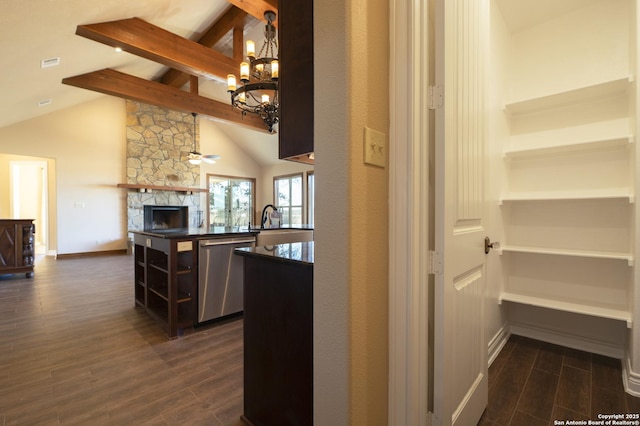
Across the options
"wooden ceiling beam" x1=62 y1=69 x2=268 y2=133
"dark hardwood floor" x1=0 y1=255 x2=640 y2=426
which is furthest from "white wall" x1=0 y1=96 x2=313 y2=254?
"dark hardwood floor" x1=0 y1=255 x2=640 y2=426

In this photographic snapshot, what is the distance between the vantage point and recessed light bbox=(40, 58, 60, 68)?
3.59 metres

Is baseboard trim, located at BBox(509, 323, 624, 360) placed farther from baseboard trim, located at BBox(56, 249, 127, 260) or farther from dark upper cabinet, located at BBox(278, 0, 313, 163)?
baseboard trim, located at BBox(56, 249, 127, 260)

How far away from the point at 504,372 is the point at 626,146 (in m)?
1.92

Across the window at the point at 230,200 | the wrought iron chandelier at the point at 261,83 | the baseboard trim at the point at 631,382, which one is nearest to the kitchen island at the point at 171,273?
the wrought iron chandelier at the point at 261,83

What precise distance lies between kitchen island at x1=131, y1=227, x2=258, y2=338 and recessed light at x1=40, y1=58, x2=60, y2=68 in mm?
2725

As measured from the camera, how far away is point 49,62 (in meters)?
3.66

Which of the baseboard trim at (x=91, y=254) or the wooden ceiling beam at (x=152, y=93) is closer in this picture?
the wooden ceiling beam at (x=152, y=93)

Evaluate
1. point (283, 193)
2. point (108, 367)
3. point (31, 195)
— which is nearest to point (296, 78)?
point (108, 367)

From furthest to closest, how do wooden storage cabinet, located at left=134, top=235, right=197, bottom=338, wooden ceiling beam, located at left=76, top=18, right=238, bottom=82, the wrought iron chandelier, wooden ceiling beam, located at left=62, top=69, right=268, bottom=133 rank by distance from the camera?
1. wooden ceiling beam, located at left=62, top=69, right=268, bottom=133
2. wooden ceiling beam, located at left=76, top=18, right=238, bottom=82
3. the wrought iron chandelier
4. wooden storage cabinet, located at left=134, top=235, right=197, bottom=338

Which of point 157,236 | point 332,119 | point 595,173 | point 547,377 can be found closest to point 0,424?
point 157,236

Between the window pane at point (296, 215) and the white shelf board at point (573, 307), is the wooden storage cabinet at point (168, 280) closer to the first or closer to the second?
the white shelf board at point (573, 307)

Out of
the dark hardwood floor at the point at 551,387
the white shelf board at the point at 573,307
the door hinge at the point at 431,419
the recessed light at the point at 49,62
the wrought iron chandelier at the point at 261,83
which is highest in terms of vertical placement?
the recessed light at the point at 49,62

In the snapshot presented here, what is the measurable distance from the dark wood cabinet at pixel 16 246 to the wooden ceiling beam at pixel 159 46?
10.5ft

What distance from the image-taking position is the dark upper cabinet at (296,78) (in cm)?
121
